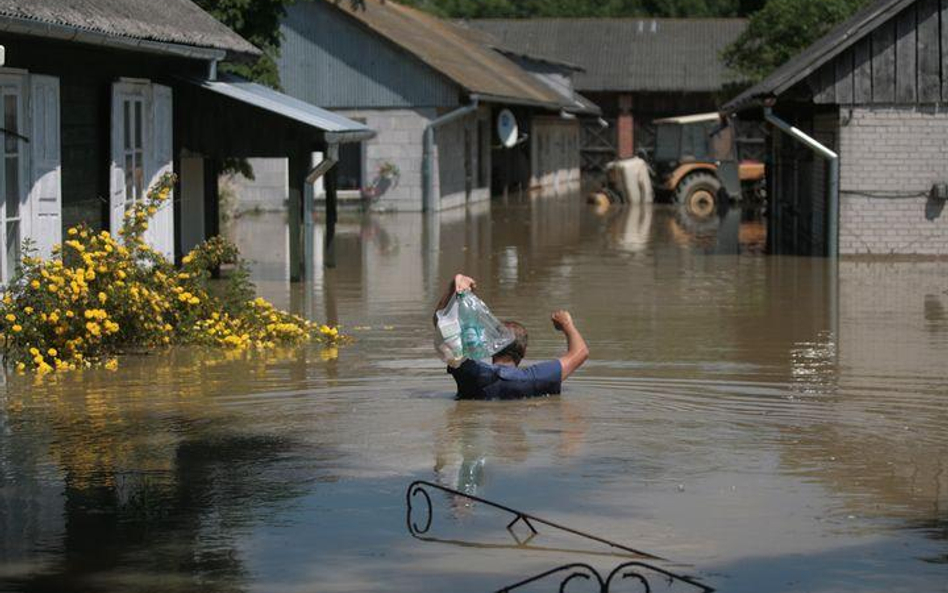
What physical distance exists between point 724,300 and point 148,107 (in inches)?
257

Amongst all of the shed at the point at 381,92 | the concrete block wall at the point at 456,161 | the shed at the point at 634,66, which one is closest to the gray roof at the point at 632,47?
Result: the shed at the point at 634,66

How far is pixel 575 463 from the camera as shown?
31.2 feet

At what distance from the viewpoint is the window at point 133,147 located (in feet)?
57.6

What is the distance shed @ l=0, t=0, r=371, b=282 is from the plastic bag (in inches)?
155

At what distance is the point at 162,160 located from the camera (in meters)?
18.6

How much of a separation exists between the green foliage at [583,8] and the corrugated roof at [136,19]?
5510 cm

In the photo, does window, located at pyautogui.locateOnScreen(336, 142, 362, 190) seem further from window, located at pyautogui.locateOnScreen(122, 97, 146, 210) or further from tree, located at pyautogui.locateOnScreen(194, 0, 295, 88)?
window, located at pyautogui.locateOnScreen(122, 97, 146, 210)

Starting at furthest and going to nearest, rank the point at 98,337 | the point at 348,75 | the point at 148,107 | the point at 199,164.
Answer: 1. the point at 348,75
2. the point at 199,164
3. the point at 148,107
4. the point at 98,337

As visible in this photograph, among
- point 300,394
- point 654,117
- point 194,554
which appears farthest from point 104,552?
point 654,117

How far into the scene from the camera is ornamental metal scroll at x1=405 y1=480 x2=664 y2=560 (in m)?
7.40

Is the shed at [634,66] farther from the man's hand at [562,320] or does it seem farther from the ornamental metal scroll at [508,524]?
the ornamental metal scroll at [508,524]

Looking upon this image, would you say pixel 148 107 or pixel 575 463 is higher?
pixel 148 107

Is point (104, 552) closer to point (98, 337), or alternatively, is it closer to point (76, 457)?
point (76, 457)

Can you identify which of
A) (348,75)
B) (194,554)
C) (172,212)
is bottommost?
(194,554)
